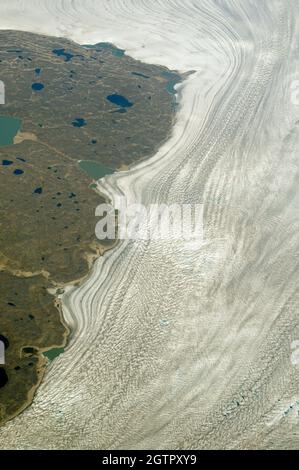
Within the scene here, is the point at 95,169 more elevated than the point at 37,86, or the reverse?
the point at 37,86

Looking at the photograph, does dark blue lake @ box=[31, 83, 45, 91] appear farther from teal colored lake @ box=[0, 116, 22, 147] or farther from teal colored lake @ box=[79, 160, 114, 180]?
teal colored lake @ box=[79, 160, 114, 180]

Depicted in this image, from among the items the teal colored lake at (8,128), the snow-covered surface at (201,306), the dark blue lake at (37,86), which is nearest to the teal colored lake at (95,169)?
the snow-covered surface at (201,306)

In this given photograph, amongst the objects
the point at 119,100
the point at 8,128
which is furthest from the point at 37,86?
the point at 119,100

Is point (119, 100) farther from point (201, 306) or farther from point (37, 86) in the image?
point (201, 306)

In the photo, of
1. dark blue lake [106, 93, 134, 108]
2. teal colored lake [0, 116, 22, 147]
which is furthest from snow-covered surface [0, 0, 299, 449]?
teal colored lake [0, 116, 22, 147]

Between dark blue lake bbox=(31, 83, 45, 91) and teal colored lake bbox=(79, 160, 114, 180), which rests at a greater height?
dark blue lake bbox=(31, 83, 45, 91)

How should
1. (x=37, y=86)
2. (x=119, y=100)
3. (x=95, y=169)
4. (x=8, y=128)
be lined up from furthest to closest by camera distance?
(x=37, y=86) < (x=119, y=100) < (x=8, y=128) < (x=95, y=169)
